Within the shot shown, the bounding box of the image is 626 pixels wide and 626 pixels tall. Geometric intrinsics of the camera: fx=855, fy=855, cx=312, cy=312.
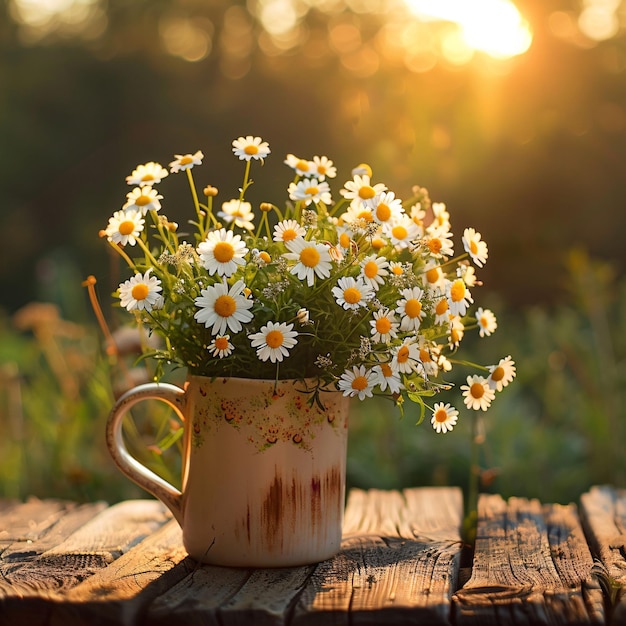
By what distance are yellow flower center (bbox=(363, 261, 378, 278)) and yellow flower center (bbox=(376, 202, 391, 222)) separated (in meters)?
0.08

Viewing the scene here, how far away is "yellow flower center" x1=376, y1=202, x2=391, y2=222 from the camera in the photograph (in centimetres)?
117

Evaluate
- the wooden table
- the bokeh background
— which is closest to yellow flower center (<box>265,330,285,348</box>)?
the wooden table

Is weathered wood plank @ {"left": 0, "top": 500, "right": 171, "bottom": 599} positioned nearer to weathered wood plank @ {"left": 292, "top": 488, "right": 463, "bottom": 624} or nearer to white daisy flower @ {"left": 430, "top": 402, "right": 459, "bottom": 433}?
weathered wood plank @ {"left": 292, "top": 488, "right": 463, "bottom": 624}

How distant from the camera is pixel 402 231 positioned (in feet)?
3.81

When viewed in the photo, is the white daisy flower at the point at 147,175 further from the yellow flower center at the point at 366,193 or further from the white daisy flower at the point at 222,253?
the yellow flower center at the point at 366,193

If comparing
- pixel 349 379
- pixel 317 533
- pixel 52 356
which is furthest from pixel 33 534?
pixel 52 356

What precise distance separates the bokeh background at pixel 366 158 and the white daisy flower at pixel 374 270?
0.76 m

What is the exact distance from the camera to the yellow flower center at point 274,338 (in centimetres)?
109

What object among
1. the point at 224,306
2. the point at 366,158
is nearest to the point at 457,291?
the point at 224,306

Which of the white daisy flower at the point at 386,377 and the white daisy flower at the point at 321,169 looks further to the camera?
the white daisy flower at the point at 321,169

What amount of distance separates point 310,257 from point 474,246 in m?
0.25

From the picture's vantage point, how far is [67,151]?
905 cm

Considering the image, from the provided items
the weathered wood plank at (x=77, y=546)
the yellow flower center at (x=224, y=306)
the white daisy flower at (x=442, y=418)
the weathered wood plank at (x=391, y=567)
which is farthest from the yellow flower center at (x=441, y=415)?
the weathered wood plank at (x=77, y=546)

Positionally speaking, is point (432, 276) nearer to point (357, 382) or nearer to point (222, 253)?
point (357, 382)
